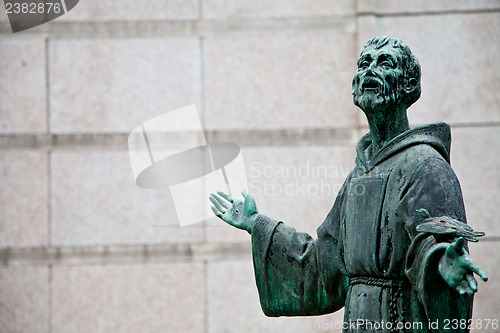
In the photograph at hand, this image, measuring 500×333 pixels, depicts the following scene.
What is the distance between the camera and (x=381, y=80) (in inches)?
135

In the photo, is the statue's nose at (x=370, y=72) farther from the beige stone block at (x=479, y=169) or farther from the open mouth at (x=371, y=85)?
the beige stone block at (x=479, y=169)

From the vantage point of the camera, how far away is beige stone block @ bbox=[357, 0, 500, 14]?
606 cm

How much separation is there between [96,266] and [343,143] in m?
1.91

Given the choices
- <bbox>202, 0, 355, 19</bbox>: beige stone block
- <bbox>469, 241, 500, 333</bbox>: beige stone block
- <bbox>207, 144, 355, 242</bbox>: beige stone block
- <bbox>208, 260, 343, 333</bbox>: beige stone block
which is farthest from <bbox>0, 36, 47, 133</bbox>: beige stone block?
<bbox>469, 241, 500, 333</bbox>: beige stone block

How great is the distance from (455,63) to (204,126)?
178cm

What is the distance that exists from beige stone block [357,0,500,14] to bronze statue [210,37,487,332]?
254 cm

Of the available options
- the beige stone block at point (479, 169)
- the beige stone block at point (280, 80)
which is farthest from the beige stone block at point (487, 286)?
the beige stone block at point (280, 80)

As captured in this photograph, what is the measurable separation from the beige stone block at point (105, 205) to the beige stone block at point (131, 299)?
22 cm

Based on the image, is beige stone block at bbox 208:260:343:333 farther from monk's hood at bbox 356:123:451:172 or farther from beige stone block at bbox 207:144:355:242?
monk's hood at bbox 356:123:451:172

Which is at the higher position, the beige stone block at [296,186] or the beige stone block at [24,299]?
the beige stone block at [296,186]

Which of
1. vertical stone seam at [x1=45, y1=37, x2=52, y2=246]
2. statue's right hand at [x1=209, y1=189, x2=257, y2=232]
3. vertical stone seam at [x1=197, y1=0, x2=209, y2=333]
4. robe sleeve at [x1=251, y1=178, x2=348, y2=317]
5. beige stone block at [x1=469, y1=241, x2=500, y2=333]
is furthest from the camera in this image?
vertical stone seam at [x1=45, y1=37, x2=52, y2=246]

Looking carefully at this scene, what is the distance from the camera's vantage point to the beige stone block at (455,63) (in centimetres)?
601

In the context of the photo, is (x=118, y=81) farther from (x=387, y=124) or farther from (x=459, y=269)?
(x=459, y=269)

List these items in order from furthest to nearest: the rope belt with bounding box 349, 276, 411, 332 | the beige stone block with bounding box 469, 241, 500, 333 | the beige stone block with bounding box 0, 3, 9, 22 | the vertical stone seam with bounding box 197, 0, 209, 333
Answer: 1. the beige stone block with bounding box 0, 3, 9, 22
2. the vertical stone seam with bounding box 197, 0, 209, 333
3. the beige stone block with bounding box 469, 241, 500, 333
4. the rope belt with bounding box 349, 276, 411, 332
